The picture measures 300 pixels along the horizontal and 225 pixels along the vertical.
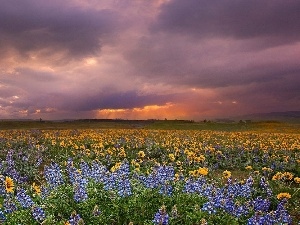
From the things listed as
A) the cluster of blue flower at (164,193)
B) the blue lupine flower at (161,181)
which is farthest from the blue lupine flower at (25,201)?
the blue lupine flower at (161,181)

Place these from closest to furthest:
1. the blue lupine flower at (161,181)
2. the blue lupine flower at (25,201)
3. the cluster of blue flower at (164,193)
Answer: the cluster of blue flower at (164,193), the blue lupine flower at (25,201), the blue lupine flower at (161,181)

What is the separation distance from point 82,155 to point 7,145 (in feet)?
19.0

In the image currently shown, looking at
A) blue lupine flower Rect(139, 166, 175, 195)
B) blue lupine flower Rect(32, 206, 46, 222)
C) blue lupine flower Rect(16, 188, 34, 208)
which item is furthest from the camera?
blue lupine flower Rect(139, 166, 175, 195)

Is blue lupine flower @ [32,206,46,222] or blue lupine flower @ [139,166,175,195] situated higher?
blue lupine flower @ [139,166,175,195]

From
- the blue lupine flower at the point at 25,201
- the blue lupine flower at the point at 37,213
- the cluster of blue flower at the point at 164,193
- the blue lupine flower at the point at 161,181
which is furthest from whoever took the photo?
the blue lupine flower at the point at 161,181

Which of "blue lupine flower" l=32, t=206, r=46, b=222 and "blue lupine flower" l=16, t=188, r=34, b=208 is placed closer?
"blue lupine flower" l=32, t=206, r=46, b=222

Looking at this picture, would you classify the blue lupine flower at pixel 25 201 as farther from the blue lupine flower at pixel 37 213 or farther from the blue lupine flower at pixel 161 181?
the blue lupine flower at pixel 161 181

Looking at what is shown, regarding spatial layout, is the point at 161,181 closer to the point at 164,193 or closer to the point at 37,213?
the point at 164,193

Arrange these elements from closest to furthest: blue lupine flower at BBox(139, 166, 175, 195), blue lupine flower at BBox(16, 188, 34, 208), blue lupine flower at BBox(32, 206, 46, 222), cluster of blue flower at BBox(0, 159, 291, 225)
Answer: blue lupine flower at BBox(32, 206, 46, 222) → cluster of blue flower at BBox(0, 159, 291, 225) → blue lupine flower at BBox(16, 188, 34, 208) → blue lupine flower at BBox(139, 166, 175, 195)

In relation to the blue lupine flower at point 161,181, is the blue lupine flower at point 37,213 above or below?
below

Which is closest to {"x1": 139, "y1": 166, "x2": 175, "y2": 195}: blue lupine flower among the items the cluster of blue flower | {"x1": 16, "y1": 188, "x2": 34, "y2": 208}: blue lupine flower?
the cluster of blue flower

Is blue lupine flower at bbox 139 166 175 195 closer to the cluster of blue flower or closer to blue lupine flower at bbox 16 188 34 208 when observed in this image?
the cluster of blue flower

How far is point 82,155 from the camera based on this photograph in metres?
19.1

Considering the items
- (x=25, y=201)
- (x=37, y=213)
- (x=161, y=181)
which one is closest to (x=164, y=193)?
Result: (x=161, y=181)
